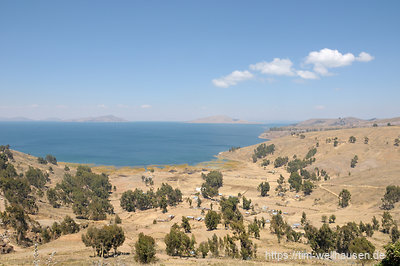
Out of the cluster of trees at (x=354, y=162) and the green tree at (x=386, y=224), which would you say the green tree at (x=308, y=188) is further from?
the cluster of trees at (x=354, y=162)

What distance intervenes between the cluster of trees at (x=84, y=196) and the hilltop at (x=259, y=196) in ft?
10.5

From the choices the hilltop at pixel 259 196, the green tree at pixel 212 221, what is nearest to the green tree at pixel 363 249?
the hilltop at pixel 259 196

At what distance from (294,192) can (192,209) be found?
52.6 meters

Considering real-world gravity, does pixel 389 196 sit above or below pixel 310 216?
above

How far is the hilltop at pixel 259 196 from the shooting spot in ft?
141

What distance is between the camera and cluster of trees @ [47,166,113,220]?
7138 cm

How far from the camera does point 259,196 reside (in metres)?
99.3

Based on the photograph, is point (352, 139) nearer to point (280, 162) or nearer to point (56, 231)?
point (280, 162)

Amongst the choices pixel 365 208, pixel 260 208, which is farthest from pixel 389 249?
pixel 365 208

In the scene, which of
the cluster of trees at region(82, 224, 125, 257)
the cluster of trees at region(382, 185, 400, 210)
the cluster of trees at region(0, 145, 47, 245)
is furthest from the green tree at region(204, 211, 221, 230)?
the cluster of trees at region(382, 185, 400, 210)

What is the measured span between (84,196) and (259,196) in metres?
72.6

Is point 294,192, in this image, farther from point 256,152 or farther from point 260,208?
point 256,152

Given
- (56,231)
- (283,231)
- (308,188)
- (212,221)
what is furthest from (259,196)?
(56,231)

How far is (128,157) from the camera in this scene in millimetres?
189625
